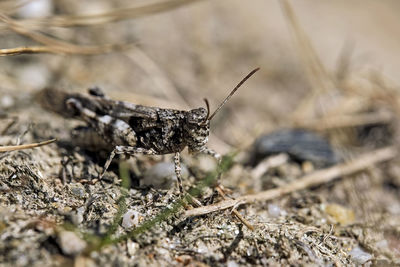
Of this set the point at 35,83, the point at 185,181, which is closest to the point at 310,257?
the point at 185,181

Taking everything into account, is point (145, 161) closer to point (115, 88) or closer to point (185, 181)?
point (185, 181)

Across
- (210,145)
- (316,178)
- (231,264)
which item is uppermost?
(231,264)

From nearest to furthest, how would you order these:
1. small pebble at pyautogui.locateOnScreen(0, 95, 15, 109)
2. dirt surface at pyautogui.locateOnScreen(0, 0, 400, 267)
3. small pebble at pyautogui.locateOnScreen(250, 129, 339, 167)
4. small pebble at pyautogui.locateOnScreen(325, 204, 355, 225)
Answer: dirt surface at pyautogui.locateOnScreen(0, 0, 400, 267), small pebble at pyautogui.locateOnScreen(325, 204, 355, 225), small pebble at pyautogui.locateOnScreen(0, 95, 15, 109), small pebble at pyautogui.locateOnScreen(250, 129, 339, 167)

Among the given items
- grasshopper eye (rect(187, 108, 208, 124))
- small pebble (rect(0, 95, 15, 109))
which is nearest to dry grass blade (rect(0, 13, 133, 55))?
small pebble (rect(0, 95, 15, 109))

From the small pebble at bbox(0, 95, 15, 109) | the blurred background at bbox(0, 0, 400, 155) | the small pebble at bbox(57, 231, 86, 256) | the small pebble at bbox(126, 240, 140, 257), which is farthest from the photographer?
the blurred background at bbox(0, 0, 400, 155)

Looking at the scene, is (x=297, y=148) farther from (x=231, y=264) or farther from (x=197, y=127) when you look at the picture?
(x=231, y=264)

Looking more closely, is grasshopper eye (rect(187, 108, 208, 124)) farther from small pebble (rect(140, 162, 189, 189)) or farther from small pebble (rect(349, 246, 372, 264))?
small pebble (rect(349, 246, 372, 264))

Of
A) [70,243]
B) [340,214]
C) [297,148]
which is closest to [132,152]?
[70,243]

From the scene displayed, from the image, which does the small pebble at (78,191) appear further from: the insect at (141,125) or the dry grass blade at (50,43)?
the dry grass blade at (50,43)
